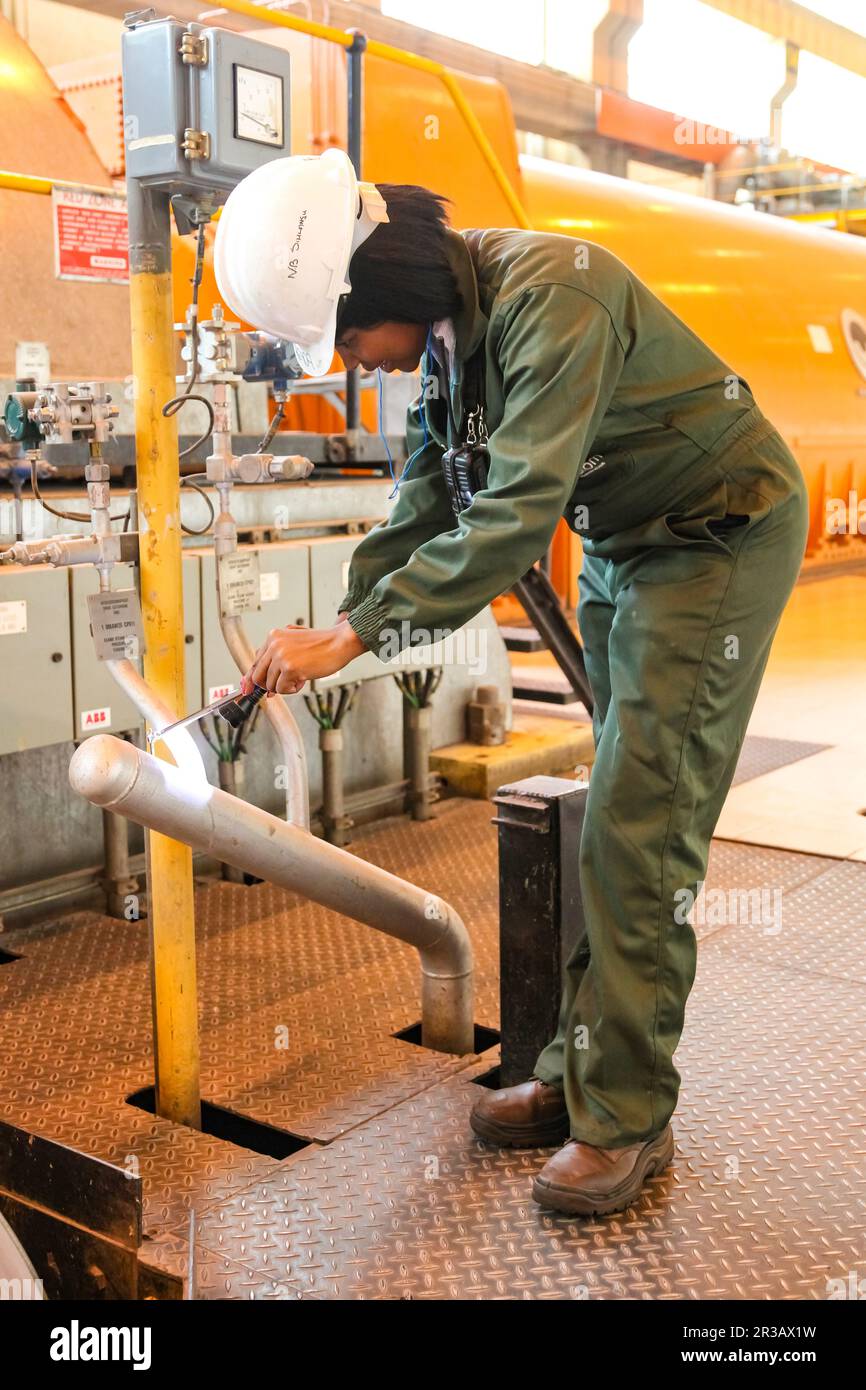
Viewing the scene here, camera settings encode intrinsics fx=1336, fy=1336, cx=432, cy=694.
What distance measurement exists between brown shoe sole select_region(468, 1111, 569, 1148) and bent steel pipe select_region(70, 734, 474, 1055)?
1.35 ft

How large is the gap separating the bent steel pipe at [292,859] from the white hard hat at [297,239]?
70 centimetres

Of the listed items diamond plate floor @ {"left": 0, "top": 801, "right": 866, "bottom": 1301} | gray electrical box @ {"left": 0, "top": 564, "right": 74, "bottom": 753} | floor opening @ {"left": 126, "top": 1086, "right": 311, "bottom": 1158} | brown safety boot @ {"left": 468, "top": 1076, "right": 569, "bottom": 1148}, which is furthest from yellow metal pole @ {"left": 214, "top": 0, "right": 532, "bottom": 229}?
brown safety boot @ {"left": 468, "top": 1076, "right": 569, "bottom": 1148}

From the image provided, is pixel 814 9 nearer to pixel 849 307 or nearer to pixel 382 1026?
pixel 849 307

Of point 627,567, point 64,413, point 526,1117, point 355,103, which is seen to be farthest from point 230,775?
point 355,103

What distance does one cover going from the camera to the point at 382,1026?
292cm

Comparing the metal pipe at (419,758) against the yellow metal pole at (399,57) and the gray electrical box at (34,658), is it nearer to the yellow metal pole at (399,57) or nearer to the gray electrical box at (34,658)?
the gray electrical box at (34,658)

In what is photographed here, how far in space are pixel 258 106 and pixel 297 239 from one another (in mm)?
552

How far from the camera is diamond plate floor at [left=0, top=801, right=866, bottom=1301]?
199cm

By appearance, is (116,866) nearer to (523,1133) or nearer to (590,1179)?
(523,1133)

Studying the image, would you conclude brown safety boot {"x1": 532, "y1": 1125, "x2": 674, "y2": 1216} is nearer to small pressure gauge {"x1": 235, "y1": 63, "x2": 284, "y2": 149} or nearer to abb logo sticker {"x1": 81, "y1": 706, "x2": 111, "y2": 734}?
abb logo sticker {"x1": 81, "y1": 706, "x2": 111, "y2": 734}

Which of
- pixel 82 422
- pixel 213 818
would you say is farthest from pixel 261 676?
pixel 82 422

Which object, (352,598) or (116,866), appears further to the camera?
(116,866)

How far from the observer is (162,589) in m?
2.36

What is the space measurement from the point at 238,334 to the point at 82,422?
0.34 meters
